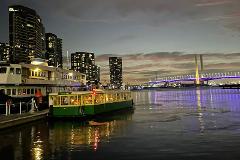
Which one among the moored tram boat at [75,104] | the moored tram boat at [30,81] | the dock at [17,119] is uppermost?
the moored tram boat at [30,81]

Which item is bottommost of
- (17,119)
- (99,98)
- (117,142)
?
(117,142)

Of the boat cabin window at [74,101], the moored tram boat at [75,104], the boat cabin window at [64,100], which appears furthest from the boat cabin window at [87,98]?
the boat cabin window at [64,100]

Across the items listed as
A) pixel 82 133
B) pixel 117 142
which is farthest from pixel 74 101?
pixel 117 142

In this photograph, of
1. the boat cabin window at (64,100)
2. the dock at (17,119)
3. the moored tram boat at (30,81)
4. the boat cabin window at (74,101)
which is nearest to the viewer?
the dock at (17,119)

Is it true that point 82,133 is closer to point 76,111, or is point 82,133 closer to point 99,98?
point 76,111

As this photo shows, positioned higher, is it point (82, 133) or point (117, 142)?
point (82, 133)

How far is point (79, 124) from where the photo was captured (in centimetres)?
4325

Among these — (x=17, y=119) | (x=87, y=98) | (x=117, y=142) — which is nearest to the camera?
(x=117, y=142)

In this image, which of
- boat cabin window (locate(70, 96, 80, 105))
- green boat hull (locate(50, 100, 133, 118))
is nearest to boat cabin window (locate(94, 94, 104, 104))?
green boat hull (locate(50, 100, 133, 118))

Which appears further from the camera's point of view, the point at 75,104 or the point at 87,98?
the point at 87,98

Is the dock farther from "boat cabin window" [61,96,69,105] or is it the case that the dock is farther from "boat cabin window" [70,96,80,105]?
"boat cabin window" [70,96,80,105]

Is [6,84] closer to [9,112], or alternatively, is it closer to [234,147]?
[9,112]

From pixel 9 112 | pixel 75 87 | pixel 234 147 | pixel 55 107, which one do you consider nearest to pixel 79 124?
pixel 55 107

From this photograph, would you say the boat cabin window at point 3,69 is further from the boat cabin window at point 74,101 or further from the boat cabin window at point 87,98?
the boat cabin window at point 87,98
